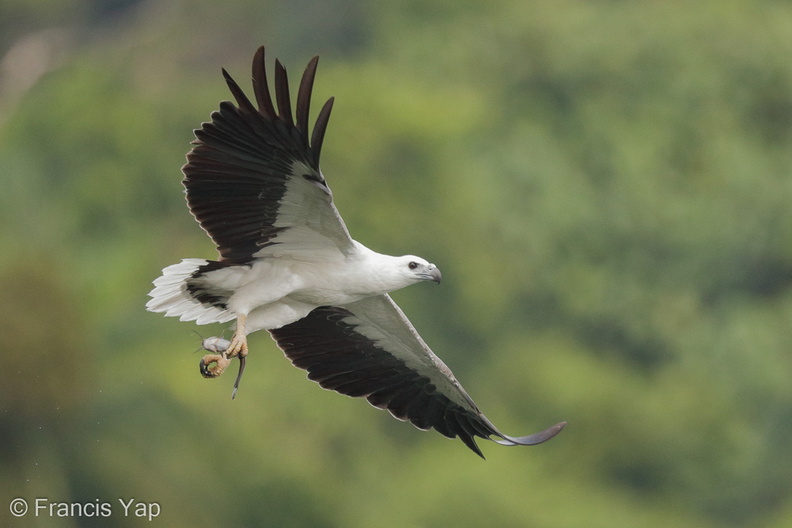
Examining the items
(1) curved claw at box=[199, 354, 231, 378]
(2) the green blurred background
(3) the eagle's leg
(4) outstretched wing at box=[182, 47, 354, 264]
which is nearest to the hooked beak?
(4) outstretched wing at box=[182, 47, 354, 264]

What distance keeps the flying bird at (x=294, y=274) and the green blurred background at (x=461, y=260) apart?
1815 cm

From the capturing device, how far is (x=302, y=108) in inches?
421

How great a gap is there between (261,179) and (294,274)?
114cm

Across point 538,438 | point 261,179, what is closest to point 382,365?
point 538,438

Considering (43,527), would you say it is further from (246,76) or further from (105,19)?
(105,19)

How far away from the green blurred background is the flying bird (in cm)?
1815

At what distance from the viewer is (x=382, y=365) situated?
44.9 feet

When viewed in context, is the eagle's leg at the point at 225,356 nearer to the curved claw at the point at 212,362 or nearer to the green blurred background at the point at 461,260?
the curved claw at the point at 212,362

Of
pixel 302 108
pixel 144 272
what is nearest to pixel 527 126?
pixel 144 272

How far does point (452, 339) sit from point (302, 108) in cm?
3364

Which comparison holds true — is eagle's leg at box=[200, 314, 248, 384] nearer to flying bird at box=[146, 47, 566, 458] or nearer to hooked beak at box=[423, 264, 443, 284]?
flying bird at box=[146, 47, 566, 458]

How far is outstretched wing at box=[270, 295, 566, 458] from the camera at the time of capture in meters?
13.4

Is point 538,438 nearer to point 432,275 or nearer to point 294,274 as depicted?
point 432,275

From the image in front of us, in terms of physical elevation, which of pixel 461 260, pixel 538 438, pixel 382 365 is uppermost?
pixel 382 365
